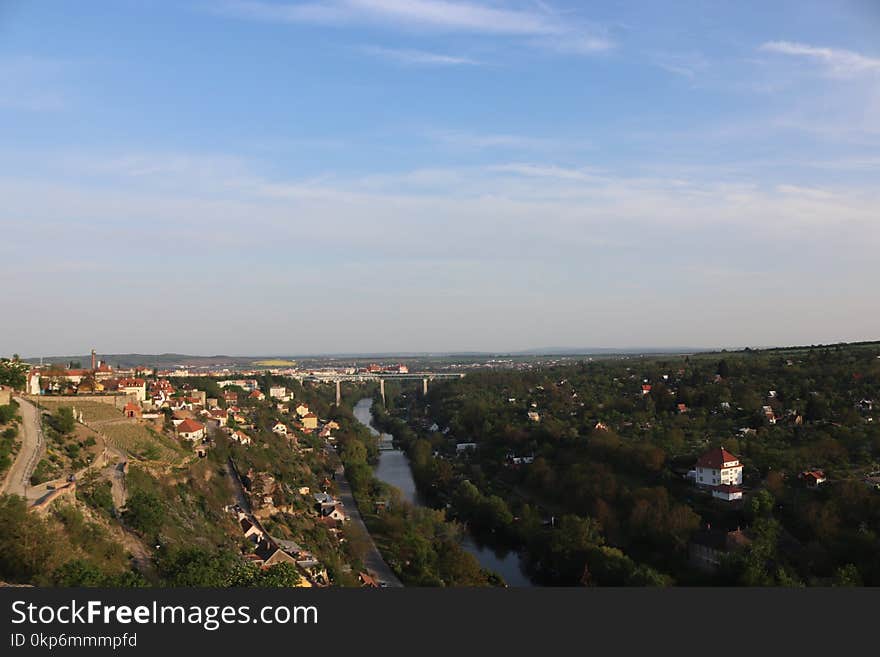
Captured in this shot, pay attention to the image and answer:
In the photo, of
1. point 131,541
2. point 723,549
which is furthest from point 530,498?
point 131,541

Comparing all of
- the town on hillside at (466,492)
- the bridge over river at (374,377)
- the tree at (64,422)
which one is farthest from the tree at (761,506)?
the bridge over river at (374,377)

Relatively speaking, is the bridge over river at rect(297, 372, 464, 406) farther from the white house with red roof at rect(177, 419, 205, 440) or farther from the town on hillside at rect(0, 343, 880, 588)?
the white house with red roof at rect(177, 419, 205, 440)

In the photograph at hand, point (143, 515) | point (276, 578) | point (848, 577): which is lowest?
point (848, 577)

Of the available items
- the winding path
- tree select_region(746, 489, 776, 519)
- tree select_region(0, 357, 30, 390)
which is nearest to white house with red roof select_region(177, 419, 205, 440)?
tree select_region(0, 357, 30, 390)

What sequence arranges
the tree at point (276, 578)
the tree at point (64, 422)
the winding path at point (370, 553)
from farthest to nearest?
1. the tree at point (64, 422)
2. the winding path at point (370, 553)
3. the tree at point (276, 578)

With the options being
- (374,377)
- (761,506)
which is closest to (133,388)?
(761,506)

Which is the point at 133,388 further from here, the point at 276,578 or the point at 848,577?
the point at 848,577

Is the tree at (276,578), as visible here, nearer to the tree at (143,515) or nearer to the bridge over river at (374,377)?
the tree at (143,515)
